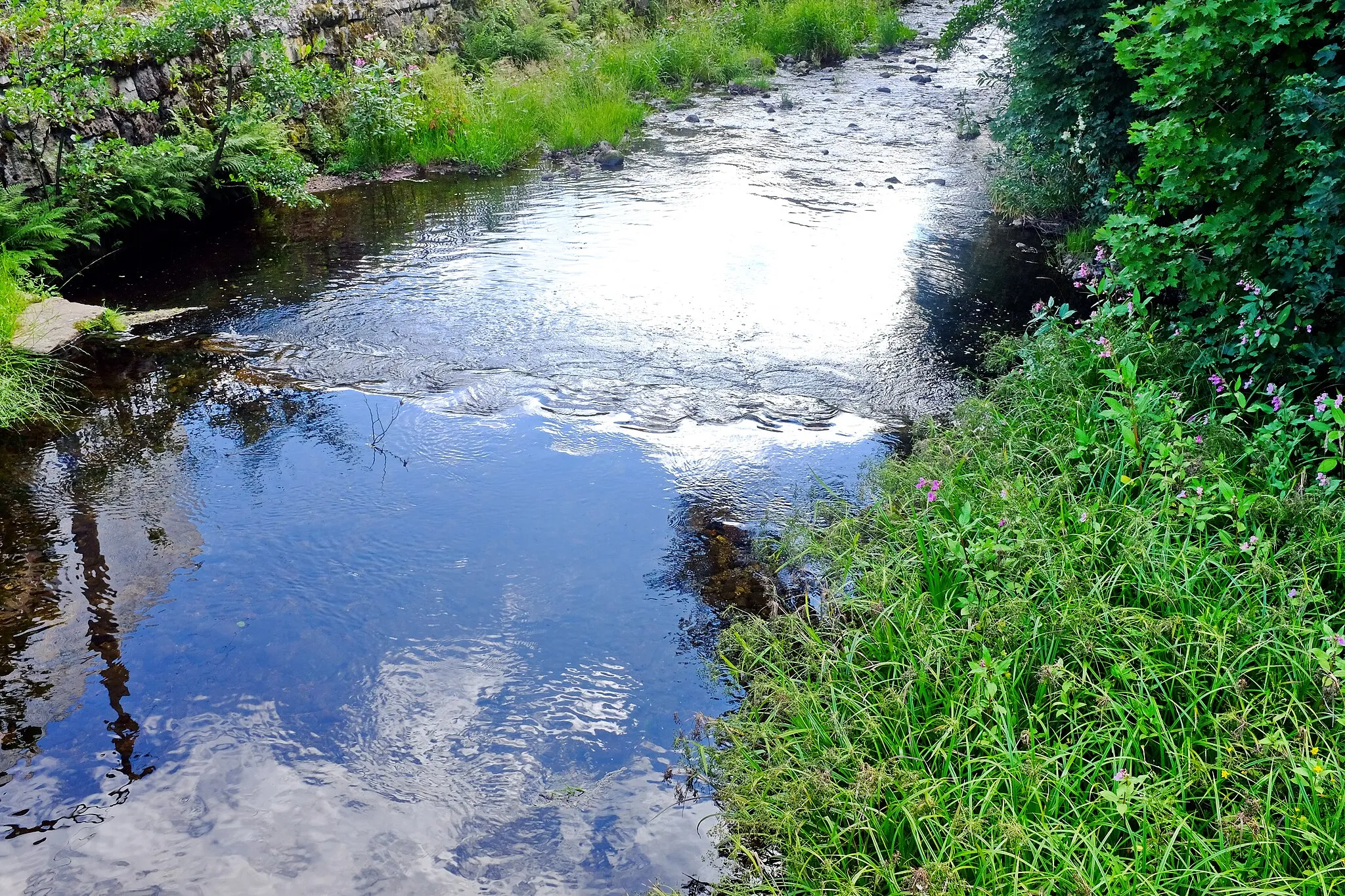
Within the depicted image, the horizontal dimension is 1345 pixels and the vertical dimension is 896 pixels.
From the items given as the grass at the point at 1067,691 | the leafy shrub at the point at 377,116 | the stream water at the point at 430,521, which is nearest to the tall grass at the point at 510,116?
the leafy shrub at the point at 377,116

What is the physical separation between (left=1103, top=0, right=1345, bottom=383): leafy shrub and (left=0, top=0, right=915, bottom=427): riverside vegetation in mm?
6921

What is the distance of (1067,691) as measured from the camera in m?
3.27

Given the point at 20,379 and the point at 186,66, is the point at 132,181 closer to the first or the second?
the point at 186,66

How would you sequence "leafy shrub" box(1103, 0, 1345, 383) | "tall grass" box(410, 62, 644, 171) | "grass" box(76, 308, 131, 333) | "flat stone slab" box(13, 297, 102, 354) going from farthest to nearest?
1. "tall grass" box(410, 62, 644, 171)
2. "grass" box(76, 308, 131, 333)
3. "flat stone slab" box(13, 297, 102, 354)
4. "leafy shrub" box(1103, 0, 1345, 383)

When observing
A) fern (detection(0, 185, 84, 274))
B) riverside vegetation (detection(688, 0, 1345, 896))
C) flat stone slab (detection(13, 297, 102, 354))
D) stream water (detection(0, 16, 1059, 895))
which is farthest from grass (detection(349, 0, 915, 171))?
riverside vegetation (detection(688, 0, 1345, 896))

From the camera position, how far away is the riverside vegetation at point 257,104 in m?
7.55

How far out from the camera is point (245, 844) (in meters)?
3.34

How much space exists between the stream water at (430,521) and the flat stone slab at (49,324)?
0.26 meters

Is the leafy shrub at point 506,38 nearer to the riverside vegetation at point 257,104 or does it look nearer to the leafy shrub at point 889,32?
the riverside vegetation at point 257,104

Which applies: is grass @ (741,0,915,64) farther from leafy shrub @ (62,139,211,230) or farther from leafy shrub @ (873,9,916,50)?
leafy shrub @ (62,139,211,230)

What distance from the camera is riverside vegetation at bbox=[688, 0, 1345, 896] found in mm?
2883

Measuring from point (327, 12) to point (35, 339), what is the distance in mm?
7394

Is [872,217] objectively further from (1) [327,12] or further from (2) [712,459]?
(1) [327,12]

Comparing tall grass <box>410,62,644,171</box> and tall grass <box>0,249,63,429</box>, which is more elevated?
tall grass <box>410,62,644,171</box>
